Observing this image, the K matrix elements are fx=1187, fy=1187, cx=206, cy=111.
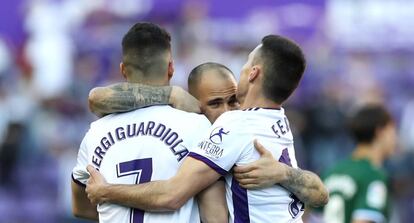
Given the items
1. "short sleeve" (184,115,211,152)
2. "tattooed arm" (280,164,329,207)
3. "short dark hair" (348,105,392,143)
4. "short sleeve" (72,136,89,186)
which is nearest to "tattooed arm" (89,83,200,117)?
"short sleeve" (184,115,211,152)

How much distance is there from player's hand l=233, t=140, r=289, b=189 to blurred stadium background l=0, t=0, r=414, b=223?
8.51 meters

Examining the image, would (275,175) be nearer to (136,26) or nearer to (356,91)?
(136,26)

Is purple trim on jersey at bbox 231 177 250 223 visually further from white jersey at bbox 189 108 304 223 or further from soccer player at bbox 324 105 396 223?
soccer player at bbox 324 105 396 223

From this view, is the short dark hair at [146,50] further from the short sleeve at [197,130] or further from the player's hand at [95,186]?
the player's hand at [95,186]

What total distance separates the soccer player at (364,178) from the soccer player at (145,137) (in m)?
2.98

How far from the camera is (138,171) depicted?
6.22m

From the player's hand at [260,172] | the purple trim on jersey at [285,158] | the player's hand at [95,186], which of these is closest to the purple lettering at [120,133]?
the player's hand at [95,186]

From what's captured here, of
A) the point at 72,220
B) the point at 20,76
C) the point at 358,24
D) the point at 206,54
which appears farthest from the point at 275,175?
the point at 358,24

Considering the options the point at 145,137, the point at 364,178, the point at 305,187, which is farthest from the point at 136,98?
the point at 364,178

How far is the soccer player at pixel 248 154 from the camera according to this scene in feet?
19.9

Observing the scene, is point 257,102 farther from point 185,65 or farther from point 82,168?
point 185,65

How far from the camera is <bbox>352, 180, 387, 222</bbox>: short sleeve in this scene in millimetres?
8930

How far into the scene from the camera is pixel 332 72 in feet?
58.7

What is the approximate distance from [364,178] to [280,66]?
2.95 meters
